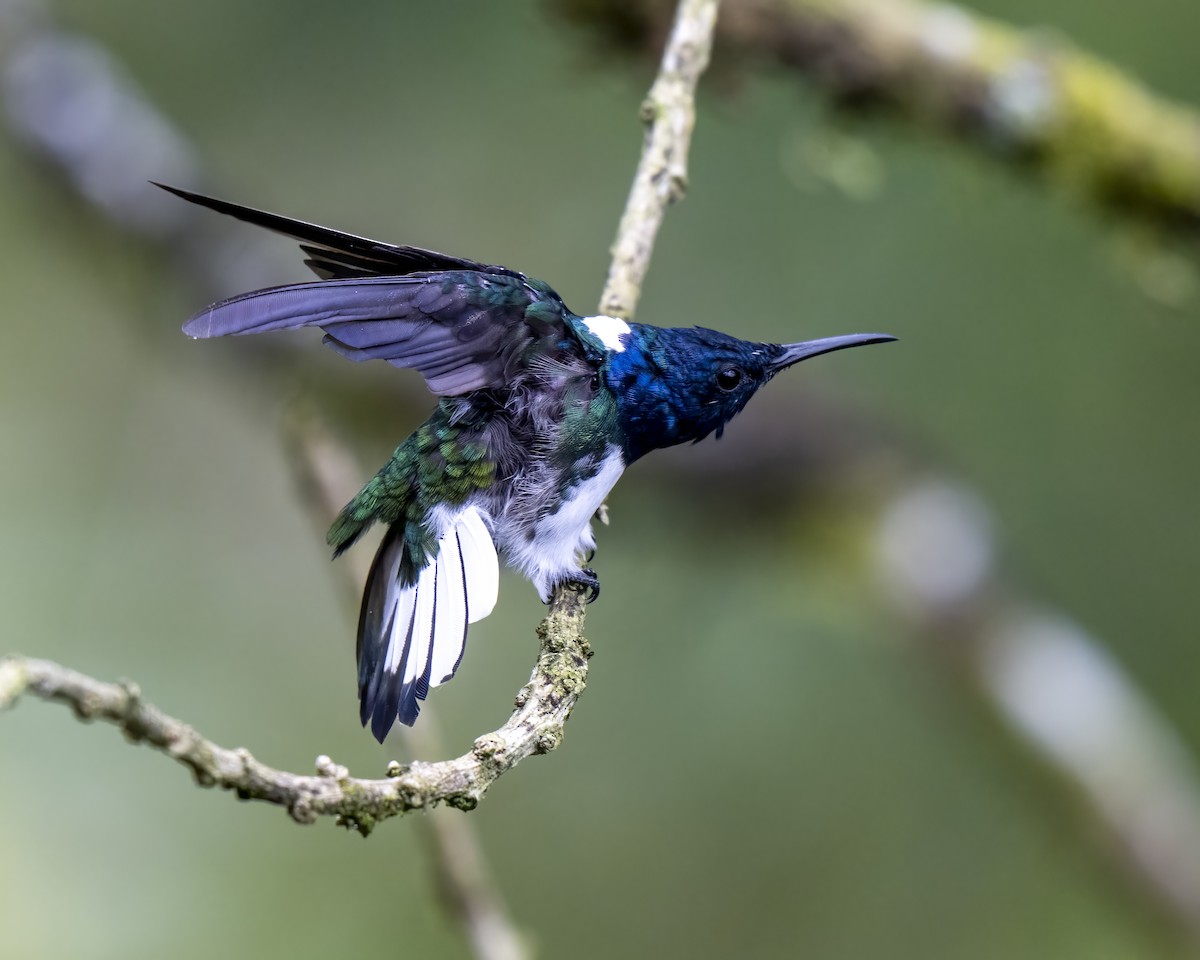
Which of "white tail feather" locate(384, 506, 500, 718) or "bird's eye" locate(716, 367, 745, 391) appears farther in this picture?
"bird's eye" locate(716, 367, 745, 391)

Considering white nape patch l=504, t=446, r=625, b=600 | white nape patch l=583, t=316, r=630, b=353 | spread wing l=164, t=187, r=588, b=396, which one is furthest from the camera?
white nape patch l=583, t=316, r=630, b=353

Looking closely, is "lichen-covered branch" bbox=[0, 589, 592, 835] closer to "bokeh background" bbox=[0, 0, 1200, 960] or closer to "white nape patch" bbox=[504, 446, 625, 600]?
"white nape patch" bbox=[504, 446, 625, 600]

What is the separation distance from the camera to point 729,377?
3.01m

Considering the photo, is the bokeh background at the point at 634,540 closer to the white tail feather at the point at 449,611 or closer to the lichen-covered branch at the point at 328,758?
the white tail feather at the point at 449,611

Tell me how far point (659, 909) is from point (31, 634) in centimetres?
354

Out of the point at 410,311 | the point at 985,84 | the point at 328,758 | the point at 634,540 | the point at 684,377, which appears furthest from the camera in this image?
the point at 634,540

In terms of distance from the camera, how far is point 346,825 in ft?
5.08

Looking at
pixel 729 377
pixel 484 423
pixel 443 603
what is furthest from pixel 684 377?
pixel 443 603

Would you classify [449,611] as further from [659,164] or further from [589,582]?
[659,164]

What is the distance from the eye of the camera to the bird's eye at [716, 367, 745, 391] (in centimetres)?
299

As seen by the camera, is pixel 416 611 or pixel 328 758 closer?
pixel 328 758

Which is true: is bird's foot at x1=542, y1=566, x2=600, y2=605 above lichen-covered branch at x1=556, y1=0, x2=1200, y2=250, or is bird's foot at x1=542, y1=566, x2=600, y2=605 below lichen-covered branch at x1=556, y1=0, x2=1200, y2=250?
below

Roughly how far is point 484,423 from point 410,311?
53 cm

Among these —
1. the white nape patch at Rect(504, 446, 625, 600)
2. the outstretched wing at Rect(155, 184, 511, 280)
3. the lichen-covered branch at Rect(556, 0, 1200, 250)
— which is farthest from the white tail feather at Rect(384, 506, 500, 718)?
the lichen-covered branch at Rect(556, 0, 1200, 250)
